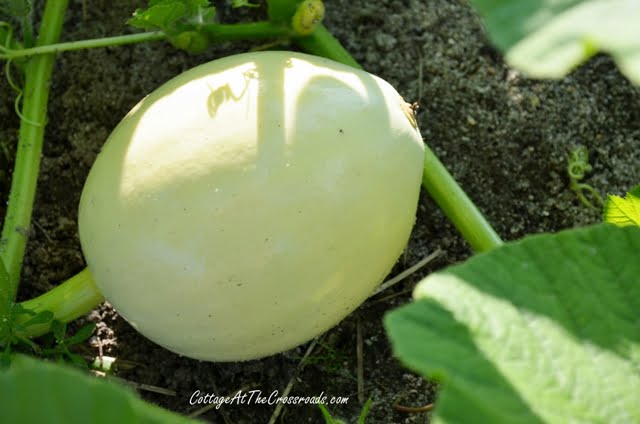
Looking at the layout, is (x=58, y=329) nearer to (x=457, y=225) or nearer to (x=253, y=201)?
(x=253, y=201)

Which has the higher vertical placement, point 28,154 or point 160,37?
point 160,37

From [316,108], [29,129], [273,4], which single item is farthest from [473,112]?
[29,129]

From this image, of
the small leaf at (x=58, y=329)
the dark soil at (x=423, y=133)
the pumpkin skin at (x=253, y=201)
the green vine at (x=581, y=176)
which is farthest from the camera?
the green vine at (x=581, y=176)

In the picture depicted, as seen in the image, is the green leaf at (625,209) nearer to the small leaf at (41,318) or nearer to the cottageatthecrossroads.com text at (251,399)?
the cottageatthecrossroads.com text at (251,399)

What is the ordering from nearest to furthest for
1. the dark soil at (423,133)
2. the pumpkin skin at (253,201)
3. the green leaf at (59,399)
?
the green leaf at (59,399), the pumpkin skin at (253,201), the dark soil at (423,133)

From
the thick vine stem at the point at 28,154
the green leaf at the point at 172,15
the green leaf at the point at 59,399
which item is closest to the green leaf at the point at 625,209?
the green leaf at the point at 172,15

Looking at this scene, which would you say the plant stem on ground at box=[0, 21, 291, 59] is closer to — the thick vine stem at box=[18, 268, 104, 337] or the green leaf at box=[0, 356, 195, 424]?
the thick vine stem at box=[18, 268, 104, 337]

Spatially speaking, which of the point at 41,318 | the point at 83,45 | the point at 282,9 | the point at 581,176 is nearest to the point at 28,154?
the point at 83,45
